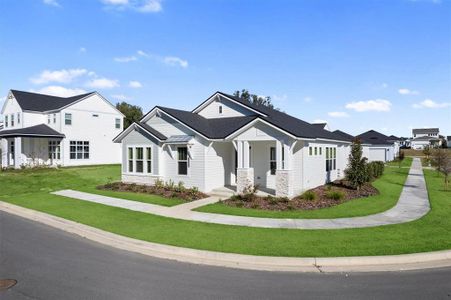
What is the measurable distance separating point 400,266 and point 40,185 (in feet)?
75.4

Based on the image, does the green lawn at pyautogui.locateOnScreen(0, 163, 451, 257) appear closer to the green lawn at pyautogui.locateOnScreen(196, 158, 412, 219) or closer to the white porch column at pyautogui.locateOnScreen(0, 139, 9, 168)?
the green lawn at pyautogui.locateOnScreen(196, 158, 412, 219)

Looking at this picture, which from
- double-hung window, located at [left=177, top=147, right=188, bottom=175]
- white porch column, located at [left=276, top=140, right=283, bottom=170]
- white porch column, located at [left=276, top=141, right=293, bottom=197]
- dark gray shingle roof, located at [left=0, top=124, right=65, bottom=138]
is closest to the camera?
white porch column, located at [left=276, top=141, right=293, bottom=197]

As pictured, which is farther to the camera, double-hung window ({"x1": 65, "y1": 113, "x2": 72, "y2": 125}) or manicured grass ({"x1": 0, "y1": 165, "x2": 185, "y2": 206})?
double-hung window ({"x1": 65, "y1": 113, "x2": 72, "y2": 125})

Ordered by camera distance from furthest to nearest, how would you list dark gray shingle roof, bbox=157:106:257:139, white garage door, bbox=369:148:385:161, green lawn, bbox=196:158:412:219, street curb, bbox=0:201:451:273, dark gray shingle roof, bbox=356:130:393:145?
1. white garage door, bbox=369:148:385:161
2. dark gray shingle roof, bbox=356:130:393:145
3. dark gray shingle roof, bbox=157:106:257:139
4. green lawn, bbox=196:158:412:219
5. street curb, bbox=0:201:451:273

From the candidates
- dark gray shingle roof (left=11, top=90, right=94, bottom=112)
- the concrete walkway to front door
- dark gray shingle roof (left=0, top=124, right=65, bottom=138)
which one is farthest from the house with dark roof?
dark gray shingle roof (left=11, top=90, right=94, bottom=112)

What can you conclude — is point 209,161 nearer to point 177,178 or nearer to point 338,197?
point 177,178

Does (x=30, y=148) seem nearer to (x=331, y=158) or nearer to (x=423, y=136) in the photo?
(x=331, y=158)

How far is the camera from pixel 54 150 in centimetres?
3519

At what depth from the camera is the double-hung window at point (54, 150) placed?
34.8 metres

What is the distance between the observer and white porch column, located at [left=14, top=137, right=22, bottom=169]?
31927mm

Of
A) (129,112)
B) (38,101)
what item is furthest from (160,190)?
(129,112)

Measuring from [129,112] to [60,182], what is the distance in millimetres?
47353

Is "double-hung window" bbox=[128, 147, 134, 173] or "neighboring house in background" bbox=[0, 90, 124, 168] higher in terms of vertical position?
"neighboring house in background" bbox=[0, 90, 124, 168]

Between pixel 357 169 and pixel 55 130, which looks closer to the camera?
pixel 357 169
